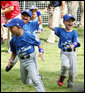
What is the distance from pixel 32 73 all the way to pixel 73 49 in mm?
1207

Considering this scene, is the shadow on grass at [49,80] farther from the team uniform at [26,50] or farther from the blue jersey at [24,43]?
the blue jersey at [24,43]

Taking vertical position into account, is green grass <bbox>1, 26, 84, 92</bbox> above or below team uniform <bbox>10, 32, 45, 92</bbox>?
below

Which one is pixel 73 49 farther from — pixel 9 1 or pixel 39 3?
pixel 39 3

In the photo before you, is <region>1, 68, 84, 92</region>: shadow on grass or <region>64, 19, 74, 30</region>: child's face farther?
<region>64, 19, 74, 30</region>: child's face

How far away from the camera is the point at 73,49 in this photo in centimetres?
714

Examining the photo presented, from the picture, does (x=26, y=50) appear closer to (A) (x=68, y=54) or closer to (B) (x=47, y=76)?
(A) (x=68, y=54)

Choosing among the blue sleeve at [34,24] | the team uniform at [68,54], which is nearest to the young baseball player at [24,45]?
the team uniform at [68,54]

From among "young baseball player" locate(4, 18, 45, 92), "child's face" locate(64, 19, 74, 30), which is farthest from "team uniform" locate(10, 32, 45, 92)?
"child's face" locate(64, 19, 74, 30)

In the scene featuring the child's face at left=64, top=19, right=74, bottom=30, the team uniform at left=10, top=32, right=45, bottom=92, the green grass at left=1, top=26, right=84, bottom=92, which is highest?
the child's face at left=64, top=19, right=74, bottom=30

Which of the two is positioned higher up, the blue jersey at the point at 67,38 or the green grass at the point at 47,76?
the blue jersey at the point at 67,38

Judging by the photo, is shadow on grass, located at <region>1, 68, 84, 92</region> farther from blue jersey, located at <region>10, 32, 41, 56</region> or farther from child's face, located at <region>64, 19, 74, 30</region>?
child's face, located at <region>64, 19, 74, 30</region>

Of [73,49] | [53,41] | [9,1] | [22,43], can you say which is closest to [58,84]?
[73,49]

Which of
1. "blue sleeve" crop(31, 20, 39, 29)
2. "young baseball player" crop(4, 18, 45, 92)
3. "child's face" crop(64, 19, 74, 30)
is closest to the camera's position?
"young baseball player" crop(4, 18, 45, 92)

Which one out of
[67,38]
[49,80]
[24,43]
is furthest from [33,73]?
[49,80]
